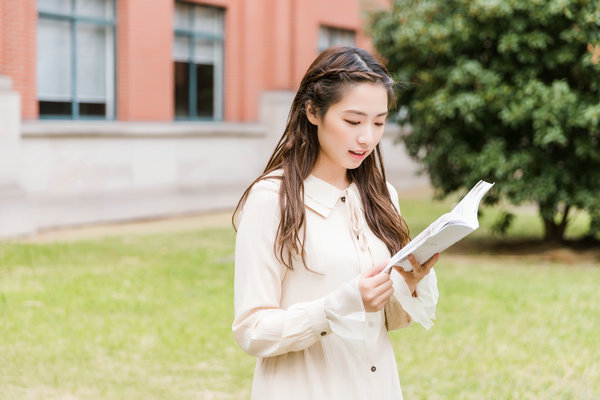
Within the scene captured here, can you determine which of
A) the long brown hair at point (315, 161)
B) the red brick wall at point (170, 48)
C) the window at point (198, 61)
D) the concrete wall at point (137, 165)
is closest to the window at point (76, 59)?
the red brick wall at point (170, 48)

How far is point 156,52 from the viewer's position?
637 inches

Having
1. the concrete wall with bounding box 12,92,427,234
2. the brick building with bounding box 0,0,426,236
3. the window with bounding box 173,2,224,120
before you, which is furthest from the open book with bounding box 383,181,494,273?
the window with bounding box 173,2,224,120

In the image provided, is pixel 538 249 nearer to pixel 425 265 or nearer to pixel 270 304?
pixel 425 265

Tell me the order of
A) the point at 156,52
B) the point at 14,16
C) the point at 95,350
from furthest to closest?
the point at 156,52, the point at 14,16, the point at 95,350

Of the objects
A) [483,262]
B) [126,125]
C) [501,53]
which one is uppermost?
[501,53]

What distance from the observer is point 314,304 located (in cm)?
228

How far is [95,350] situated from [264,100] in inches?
510

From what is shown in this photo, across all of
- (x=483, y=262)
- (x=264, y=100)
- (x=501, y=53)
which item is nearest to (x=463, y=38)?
(x=501, y=53)

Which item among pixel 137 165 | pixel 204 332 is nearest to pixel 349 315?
pixel 204 332

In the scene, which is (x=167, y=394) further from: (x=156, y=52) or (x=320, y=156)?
(x=156, y=52)

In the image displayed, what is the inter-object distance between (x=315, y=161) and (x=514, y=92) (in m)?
8.82

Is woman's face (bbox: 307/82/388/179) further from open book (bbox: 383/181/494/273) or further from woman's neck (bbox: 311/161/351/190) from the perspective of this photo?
open book (bbox: 383/181/494/273)

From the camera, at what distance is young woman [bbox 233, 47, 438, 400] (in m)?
2.30

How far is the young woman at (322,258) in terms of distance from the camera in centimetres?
230
